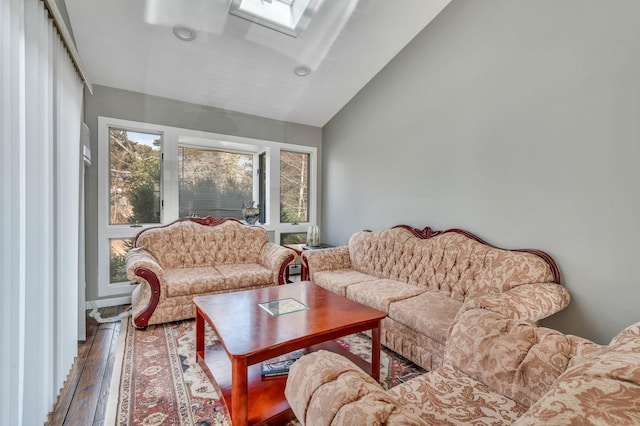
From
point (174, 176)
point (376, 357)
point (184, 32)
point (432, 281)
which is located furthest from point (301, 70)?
point (376, 357)

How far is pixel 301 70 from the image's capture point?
11.3 ft

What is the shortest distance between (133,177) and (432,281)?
3565 millimetres

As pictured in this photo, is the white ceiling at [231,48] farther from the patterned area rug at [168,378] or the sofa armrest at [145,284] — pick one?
the patterned area rug at [168,378]

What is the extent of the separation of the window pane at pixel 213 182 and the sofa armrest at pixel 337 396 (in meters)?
3.51

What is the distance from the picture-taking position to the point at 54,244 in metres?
1.72

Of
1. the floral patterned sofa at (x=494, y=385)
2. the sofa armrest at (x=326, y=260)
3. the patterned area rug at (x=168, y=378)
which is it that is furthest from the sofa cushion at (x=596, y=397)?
the sofa armrest at (x=326, y=260)

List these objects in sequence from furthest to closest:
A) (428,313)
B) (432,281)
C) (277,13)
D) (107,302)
Result: (107,302) → (277,13) → (432,281) → (428,313)

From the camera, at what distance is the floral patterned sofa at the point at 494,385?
54 cm

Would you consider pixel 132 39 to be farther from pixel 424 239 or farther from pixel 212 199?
pixel 424 239

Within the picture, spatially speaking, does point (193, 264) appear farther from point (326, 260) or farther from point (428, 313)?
point (428, 313)

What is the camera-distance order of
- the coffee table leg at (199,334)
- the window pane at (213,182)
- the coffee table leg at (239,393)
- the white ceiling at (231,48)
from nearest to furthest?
the coffee table leg at (239,393), the coffee table leg at (199,334), the white ceiling at (231,48), the window pane at (213,182)

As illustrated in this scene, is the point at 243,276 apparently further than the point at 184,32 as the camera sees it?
Yes

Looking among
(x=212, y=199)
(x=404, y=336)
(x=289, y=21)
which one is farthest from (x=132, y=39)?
(x=404, y=336)

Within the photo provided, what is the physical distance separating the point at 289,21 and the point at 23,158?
2525mm
